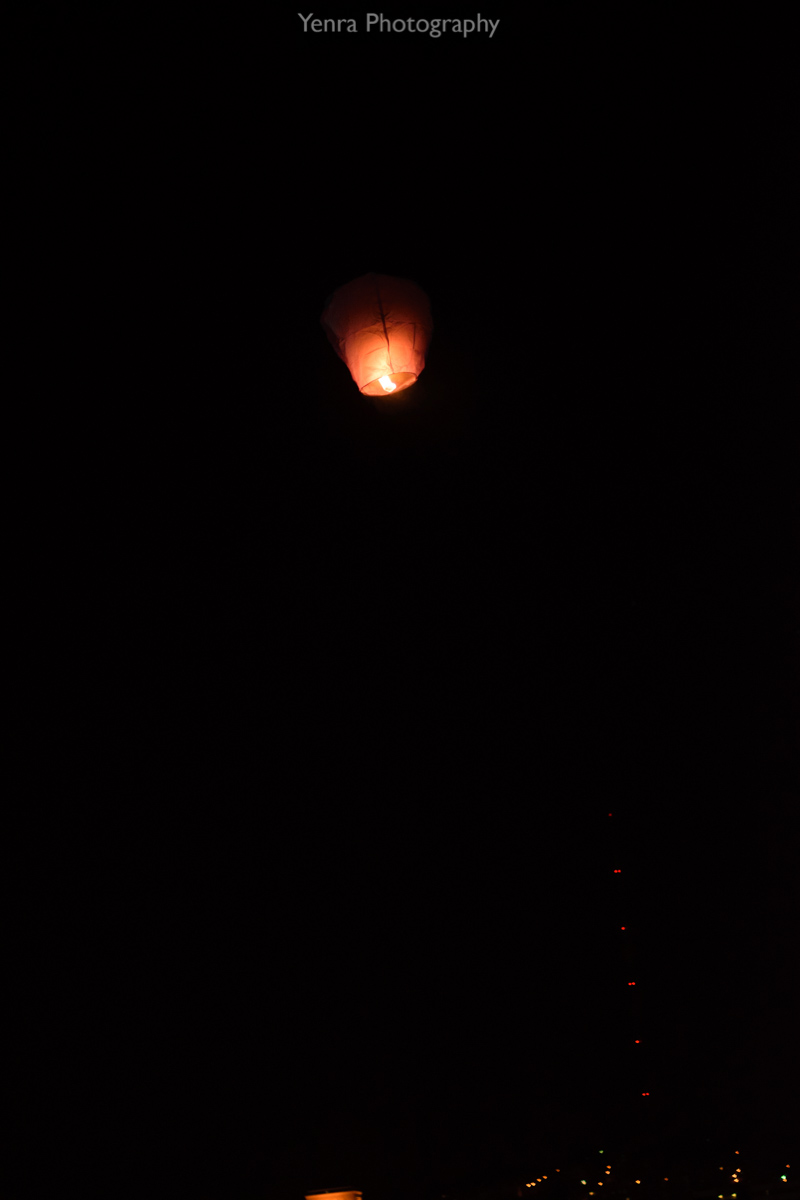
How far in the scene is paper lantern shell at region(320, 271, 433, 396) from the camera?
2.06 metres

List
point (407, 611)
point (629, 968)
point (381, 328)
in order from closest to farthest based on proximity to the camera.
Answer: point (381, 328)
point (629, 968)
point (407, 611)

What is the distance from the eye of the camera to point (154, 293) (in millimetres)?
2830

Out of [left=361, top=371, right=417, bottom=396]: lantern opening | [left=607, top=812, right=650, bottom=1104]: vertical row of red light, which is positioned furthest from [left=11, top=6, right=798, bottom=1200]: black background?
[left=361, top=371, right=417, bottom=396]: lantern opening

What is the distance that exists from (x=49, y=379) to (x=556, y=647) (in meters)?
1.93

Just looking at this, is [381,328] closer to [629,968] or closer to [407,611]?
[407,611]

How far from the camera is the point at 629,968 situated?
2477mm

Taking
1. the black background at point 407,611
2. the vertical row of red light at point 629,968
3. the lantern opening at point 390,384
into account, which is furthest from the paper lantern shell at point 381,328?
the vertical row of red light at point 629,968

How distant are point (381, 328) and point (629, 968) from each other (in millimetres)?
1955

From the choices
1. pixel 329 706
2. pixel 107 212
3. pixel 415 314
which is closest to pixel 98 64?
pixel 107 212

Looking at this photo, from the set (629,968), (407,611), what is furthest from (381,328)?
(629,968)

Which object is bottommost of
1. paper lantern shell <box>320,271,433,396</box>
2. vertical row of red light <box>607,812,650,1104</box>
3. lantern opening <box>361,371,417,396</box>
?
vertical row of red light <box>607,812,650,1104</box>

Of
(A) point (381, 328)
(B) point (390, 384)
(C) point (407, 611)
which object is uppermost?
(A) point (381, 328)

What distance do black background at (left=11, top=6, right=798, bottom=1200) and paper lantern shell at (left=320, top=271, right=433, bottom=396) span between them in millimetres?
773

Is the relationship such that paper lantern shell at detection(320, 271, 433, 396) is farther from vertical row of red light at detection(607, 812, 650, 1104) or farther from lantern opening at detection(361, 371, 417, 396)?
vertical row of red light at detection(607, 812, 650, 1104)
